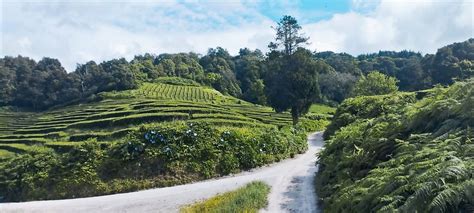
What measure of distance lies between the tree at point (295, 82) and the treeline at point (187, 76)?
640 cm

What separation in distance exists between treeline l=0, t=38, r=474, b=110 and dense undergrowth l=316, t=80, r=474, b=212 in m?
42.8

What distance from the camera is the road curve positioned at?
16.6 meters

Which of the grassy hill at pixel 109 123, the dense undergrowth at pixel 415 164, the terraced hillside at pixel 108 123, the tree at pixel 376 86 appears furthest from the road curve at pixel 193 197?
the tree at pixel 376 86

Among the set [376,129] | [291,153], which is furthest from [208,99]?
[376,129]

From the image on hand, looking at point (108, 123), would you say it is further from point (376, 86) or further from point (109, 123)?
point (376, 86)

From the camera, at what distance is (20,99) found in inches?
3861

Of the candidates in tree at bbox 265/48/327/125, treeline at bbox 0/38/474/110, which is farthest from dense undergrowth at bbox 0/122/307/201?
treeline at bbox 0/38/474/110

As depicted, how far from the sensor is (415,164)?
27.9ft

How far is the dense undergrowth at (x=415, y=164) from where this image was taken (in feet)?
21.8

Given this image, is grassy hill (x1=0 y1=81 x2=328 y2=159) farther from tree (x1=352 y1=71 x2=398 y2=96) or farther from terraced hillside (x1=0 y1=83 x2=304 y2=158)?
tree (x1=352 y1=71 x2=398 y2=96)

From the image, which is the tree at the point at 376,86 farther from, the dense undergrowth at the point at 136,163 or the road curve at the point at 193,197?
the road curve at the point at 193,197

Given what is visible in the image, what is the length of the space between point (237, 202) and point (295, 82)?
33.6m

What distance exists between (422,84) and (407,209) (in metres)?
67.9

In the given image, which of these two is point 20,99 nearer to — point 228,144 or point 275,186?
point 228,144
